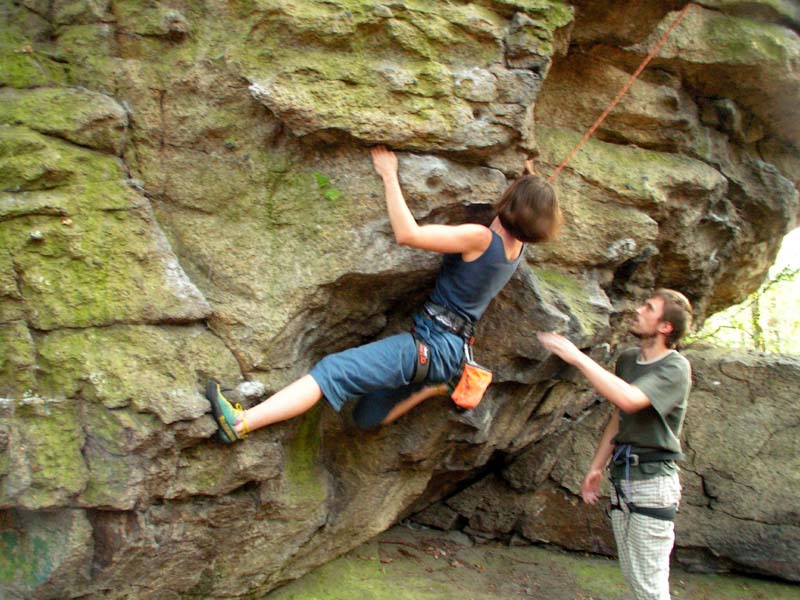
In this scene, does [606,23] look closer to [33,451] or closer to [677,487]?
[677,487]

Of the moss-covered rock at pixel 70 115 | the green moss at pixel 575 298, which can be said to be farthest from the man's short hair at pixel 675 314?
the moss-covered rock at pixel 70 115

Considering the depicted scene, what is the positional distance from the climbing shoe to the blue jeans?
406 millimetres

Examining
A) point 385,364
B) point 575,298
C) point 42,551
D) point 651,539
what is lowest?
point 42,551

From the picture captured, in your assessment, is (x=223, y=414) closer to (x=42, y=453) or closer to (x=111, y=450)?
(x=111, y=450)

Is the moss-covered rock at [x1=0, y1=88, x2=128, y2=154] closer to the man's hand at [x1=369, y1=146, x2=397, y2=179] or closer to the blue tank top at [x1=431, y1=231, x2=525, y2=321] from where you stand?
the man's hand at [x1=369, y1=146, x2=397, y2=179]

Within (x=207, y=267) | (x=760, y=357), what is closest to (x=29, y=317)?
(x=207, y=267)

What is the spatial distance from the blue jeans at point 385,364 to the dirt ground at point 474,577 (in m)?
1.30

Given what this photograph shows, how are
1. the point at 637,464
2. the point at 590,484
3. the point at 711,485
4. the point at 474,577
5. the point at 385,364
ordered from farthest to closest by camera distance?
the point at 711,485, the point at 474,577, the point at 590,484, the point at 637,464, the point at 385,364

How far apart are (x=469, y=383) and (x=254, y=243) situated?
1.26 metres

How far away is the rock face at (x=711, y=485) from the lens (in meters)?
4.98

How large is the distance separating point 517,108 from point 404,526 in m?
2.95

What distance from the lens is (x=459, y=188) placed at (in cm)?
375

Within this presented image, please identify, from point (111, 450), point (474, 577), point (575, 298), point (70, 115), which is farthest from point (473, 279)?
point (474, 577)

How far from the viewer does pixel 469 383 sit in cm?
374
